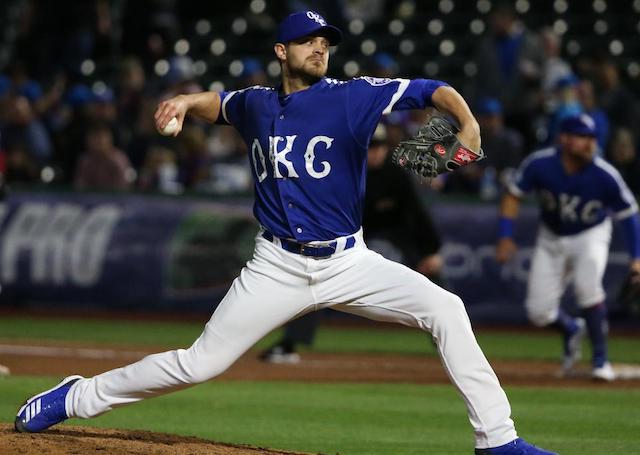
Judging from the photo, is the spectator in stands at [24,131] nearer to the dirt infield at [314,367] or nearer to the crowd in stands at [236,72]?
the crowd in stands at [236,72]

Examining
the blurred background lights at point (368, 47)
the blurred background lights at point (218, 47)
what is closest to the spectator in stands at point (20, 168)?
the blurred background lights at point (218, 47)

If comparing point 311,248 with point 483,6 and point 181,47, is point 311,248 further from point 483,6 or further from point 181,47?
point 181,47

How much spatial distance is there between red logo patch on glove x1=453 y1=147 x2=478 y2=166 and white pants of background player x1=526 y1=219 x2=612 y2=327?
538 centimetres

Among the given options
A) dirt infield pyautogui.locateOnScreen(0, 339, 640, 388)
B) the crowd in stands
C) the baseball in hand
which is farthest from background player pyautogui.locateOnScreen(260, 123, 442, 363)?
the baseball in hand

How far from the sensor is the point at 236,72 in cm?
2016

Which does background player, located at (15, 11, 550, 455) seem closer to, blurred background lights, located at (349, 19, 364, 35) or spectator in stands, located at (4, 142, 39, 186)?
spectator in stands, located at (4, 142, 39, 186)

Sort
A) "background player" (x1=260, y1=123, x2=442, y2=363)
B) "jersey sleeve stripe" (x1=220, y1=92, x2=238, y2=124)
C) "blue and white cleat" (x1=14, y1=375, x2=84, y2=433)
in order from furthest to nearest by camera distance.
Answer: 1. "background player" (x1=260, y1=123, x2=442, y2=363)
2. "jersey sleeve stripe" (x1=220, y1=92, x2=238, y2=124)
3. "blue and white cleat" (x1=14, y1=375, x2=84, y2=433)

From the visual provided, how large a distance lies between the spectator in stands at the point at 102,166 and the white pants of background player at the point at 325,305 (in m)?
10.8

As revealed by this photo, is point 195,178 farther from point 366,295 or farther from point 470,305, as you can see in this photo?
point 366,295

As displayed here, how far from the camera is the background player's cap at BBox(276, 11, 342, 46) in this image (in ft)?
20.6

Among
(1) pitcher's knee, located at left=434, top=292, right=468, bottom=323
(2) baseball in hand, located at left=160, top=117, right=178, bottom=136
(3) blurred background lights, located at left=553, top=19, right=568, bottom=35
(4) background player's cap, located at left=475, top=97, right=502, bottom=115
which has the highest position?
(3) blurred background lights, located at left=553, top=19, right=568, bottom=35

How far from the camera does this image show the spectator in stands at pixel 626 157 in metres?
14.9

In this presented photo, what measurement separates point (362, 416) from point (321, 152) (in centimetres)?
292

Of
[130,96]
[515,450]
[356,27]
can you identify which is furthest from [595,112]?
[515,450]
